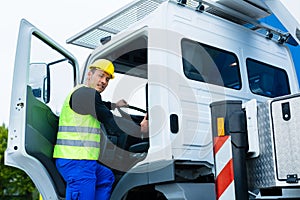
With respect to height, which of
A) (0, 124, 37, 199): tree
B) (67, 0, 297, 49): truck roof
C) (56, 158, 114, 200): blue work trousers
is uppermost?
(67, 0, 297, 49): truck roof

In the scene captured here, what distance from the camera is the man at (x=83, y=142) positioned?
3.18 metres

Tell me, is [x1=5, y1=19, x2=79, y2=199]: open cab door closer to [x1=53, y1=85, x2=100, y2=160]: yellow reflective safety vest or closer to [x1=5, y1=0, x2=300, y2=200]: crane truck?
[x1=5, y1=0, x2=300, y2=200]: crane truck

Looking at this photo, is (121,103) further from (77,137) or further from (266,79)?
(266,79)

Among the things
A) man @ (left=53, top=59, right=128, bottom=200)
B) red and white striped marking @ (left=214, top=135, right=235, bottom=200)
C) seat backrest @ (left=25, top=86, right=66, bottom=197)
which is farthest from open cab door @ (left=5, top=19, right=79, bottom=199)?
red and white striped marking @ (left=214, top=135, right=235, bottom=200)

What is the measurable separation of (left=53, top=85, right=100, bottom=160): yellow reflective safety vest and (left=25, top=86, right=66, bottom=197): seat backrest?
0.32 ft

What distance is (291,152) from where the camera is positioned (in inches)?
87.7

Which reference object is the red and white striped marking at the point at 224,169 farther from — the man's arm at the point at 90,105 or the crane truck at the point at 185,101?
the man's arm at the point at 90,105

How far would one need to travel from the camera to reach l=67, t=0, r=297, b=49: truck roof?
11.9ft

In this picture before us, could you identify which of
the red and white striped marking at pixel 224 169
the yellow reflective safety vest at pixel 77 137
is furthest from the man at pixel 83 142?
the red and white striped marking at pixel 224 169

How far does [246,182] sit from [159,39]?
1341 millimetres

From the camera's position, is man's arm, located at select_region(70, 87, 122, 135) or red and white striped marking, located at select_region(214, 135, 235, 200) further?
man's arm, located at select_region(70, 87, 122, 135)

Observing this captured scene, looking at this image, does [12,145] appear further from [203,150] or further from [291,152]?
[291,152]

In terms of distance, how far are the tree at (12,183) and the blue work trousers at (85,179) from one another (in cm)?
2051

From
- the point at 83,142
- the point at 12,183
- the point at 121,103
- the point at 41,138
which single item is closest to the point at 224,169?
the point at 83,142
